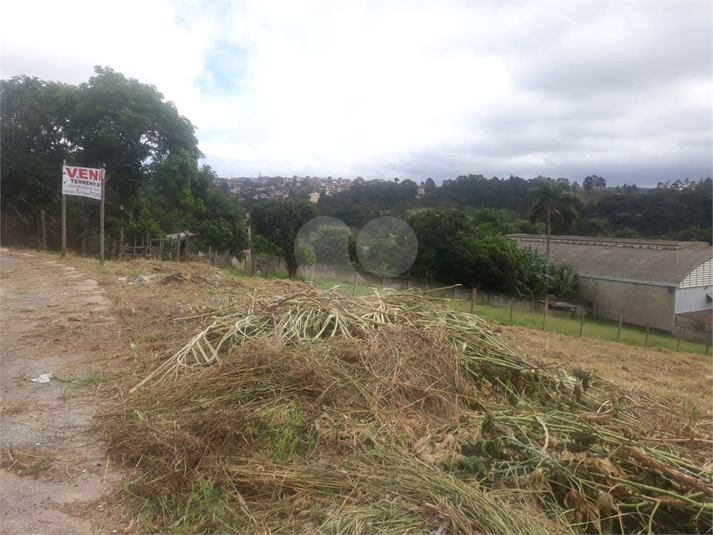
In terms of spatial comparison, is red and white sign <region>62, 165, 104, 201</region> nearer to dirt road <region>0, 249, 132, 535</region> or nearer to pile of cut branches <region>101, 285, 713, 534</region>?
dirt road <region>0, 249, 132, 535</region>

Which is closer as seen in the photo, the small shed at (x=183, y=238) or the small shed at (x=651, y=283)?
the small shed at (x=183, y=238)

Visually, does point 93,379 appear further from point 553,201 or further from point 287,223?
point 553,201

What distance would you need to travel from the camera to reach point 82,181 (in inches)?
560

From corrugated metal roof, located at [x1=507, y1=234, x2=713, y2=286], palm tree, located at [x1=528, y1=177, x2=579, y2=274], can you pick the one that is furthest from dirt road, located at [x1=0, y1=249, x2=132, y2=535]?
corrugated metal roof, located at [x1=507, y1=234, x2=713, y2=286]

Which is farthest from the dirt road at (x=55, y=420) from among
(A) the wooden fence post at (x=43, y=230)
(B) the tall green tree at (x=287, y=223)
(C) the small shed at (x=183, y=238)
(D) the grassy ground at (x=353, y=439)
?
(B) the tall green tree at (x=287, y=223)

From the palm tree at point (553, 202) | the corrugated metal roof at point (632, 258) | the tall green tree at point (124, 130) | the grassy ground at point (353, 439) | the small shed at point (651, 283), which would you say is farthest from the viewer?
the palm tree at point (553, 202)

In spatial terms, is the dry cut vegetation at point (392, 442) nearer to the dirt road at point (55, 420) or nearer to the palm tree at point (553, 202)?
the dirt road at point (55, 420)

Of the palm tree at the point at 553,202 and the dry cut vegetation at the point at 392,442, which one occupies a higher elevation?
the palm tree at the point at 553,202

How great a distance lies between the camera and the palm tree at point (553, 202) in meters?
31.3

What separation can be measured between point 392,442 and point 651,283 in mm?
30217

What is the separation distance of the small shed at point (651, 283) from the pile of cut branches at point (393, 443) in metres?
25.6

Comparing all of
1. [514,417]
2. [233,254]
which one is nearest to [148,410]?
[514,417]

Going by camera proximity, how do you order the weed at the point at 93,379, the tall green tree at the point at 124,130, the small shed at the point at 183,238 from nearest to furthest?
the weed at the point at 93,379
the tall green tree at the point at 124,130
the small shed at the point at 183,238

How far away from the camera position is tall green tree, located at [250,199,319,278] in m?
28.0
